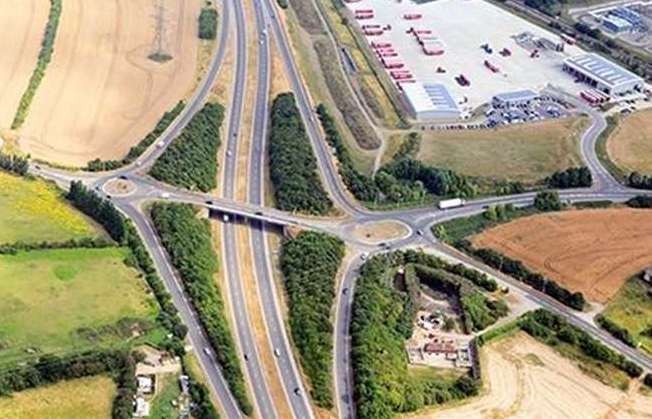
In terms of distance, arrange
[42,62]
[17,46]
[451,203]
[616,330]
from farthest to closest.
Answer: [17,46] < [42,62] < [451,203] < [616,330]

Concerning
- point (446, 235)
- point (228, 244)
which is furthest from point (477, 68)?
point (228, 244)

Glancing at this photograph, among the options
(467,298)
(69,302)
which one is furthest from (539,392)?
(69,302)

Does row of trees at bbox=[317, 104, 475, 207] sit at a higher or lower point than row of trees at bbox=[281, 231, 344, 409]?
higher

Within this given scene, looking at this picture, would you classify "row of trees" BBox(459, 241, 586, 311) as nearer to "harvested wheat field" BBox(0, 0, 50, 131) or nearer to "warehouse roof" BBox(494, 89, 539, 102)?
"warehouse roof" BBox(494, 89, 539, 102)

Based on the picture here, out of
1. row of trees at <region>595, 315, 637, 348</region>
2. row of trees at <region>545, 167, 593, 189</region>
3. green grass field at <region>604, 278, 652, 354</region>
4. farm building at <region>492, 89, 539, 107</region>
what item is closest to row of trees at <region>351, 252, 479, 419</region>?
row of trees at <region>595, 315, 637, 348</region>

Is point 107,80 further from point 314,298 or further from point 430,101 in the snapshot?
point 314,298

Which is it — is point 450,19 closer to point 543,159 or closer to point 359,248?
point 543,159
